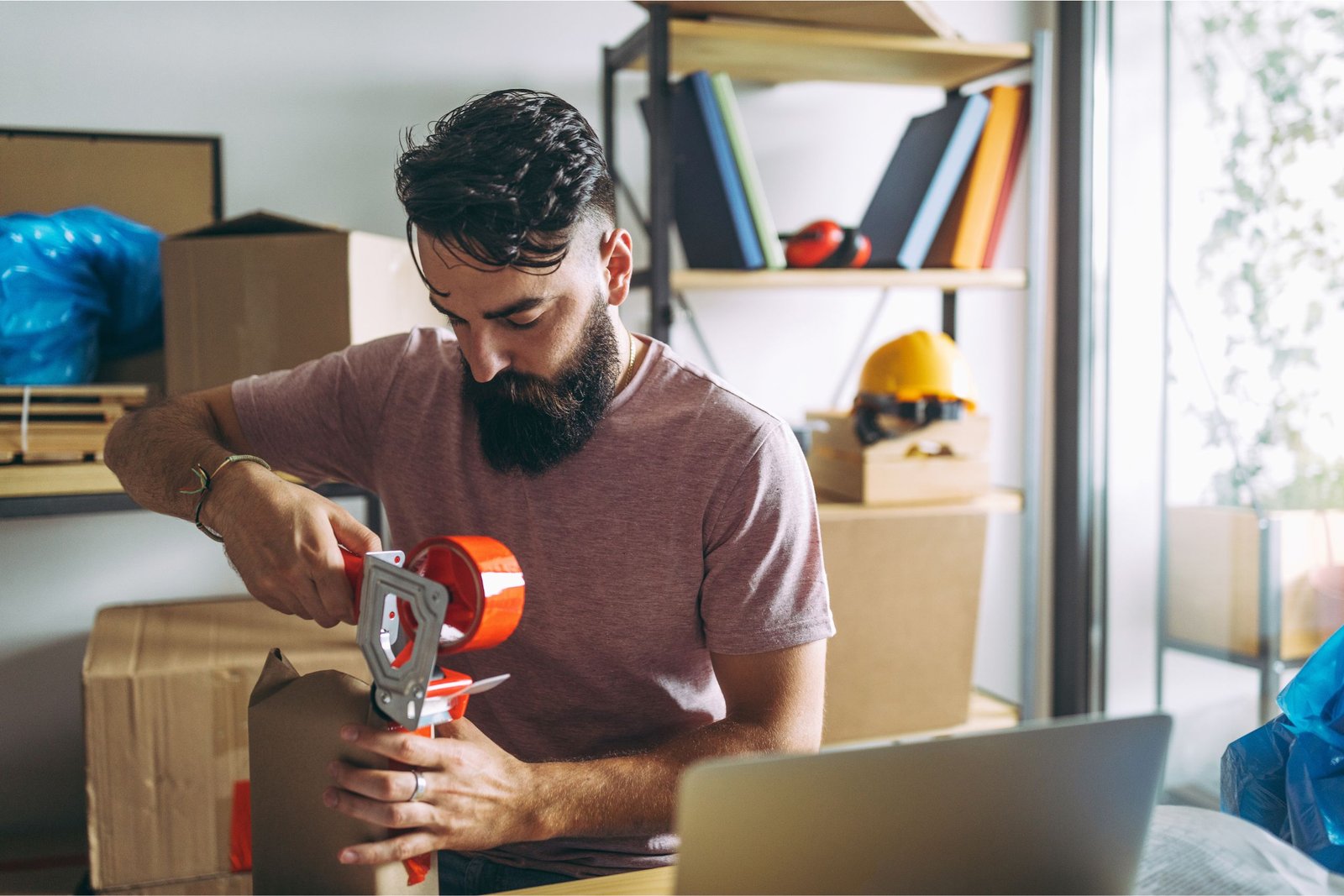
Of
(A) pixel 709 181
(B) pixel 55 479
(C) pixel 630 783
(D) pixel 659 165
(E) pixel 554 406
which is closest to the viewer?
(C) pixel 630 783

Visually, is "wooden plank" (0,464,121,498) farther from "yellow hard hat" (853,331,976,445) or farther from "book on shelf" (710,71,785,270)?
"yellow hard hat" (853,331,976,445)

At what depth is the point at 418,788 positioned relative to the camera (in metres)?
0.70

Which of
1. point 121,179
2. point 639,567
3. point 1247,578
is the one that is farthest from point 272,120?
point 1247,578

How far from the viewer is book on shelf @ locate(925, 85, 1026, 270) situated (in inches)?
76.1

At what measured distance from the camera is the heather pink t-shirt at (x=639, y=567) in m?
1.05

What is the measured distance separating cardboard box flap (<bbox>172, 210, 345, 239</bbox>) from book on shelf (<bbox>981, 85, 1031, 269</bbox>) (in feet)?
3.94

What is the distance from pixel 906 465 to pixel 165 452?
1.23 meters

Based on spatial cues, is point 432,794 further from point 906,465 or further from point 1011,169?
point 1011,169

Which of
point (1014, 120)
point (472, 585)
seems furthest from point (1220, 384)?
point (472, 585)

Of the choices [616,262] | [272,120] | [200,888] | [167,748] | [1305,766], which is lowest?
[200,888]

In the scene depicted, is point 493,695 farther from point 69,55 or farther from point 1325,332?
point 1325,332

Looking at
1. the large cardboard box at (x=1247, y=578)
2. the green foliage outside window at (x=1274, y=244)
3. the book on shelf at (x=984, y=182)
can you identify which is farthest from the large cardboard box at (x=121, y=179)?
the large cardboard box at (x=1247, y=578)

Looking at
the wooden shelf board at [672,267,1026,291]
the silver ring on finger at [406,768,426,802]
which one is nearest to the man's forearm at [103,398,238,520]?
the silver ring on finger at [406,768,426,802]

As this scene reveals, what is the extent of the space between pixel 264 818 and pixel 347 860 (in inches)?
4.2
